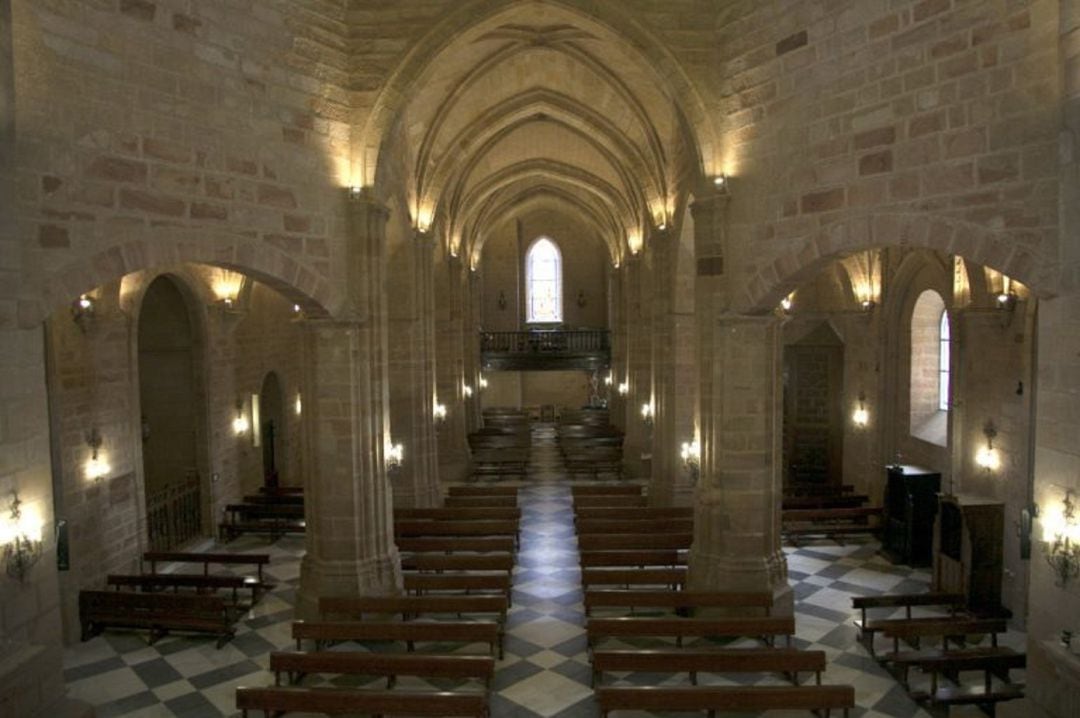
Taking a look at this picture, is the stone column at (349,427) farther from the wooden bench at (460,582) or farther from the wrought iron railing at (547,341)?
the wrought iron railing at (547,341)

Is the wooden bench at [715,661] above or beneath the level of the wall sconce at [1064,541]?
beneath

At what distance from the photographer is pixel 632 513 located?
14.4m

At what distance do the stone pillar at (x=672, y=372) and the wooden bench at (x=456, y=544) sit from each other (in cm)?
462

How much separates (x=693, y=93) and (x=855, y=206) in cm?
318

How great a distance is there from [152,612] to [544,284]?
90.3 ft

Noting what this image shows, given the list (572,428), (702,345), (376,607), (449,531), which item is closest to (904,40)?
(702,345)

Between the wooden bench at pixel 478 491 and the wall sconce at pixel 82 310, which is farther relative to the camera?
the wooden bench at pixel 478 491

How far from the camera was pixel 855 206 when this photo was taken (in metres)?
8.45

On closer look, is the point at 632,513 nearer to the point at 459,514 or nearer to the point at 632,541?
the point at 632,541

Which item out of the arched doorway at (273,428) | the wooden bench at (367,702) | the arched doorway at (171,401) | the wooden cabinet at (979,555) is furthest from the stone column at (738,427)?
the arched doorway at (273,428)

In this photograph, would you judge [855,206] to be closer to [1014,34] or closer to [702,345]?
[1014,34]

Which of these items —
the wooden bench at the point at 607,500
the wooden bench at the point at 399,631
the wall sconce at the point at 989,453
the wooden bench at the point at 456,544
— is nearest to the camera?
the wooden bench at the point at 399,631

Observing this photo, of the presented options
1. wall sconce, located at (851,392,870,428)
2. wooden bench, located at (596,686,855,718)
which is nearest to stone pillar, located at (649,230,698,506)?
wall sconce, located at (851,392,870,428)

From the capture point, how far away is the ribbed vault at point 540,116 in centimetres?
1062
